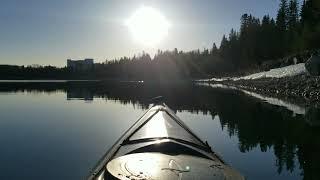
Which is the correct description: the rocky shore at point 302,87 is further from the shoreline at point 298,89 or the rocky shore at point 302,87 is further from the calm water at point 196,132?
the calm water at point 196,132

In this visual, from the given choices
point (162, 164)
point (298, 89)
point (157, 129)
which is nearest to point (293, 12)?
point (298, 89)

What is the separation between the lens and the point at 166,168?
21.5ft

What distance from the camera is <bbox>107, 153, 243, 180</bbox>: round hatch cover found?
20.5ft

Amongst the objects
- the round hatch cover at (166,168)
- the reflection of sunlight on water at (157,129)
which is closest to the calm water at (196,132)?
the reflection of sunlight on water at (157,129)

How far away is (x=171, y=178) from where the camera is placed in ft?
20.1

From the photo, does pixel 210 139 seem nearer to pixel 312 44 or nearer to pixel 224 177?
pixel 224 177

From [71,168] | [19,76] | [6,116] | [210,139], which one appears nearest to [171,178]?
[71,168]

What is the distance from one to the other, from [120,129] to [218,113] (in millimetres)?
9975

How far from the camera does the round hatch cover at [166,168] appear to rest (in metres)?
6.24

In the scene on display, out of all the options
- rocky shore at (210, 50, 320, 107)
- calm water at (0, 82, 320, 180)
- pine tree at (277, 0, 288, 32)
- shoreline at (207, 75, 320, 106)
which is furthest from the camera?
pine tree at (277, 0, 288, 32)

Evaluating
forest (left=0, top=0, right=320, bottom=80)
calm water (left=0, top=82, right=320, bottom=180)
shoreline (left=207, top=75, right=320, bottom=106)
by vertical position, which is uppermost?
forest (left=0, top=0, right=320, bottom=80)

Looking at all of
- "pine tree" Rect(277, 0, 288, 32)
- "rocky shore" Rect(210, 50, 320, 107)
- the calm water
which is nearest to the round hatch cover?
the calm water

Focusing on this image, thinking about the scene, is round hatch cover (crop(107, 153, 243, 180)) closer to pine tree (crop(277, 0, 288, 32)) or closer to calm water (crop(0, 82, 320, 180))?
calm water (crop(0, 82, 320, 180))

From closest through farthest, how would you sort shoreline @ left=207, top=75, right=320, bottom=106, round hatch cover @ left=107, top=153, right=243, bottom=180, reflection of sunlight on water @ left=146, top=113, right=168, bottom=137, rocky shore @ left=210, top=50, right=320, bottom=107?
round hatch cover @ left=107, top=153, right=243, bottom=180
reflection of sunlight on water @ left=146, top=113, right=168, bottom=137
shoreline @ left=207, top=75, right=320, bottom=106
rocky shore @ left=210, top=50, right=320, bottom=107
